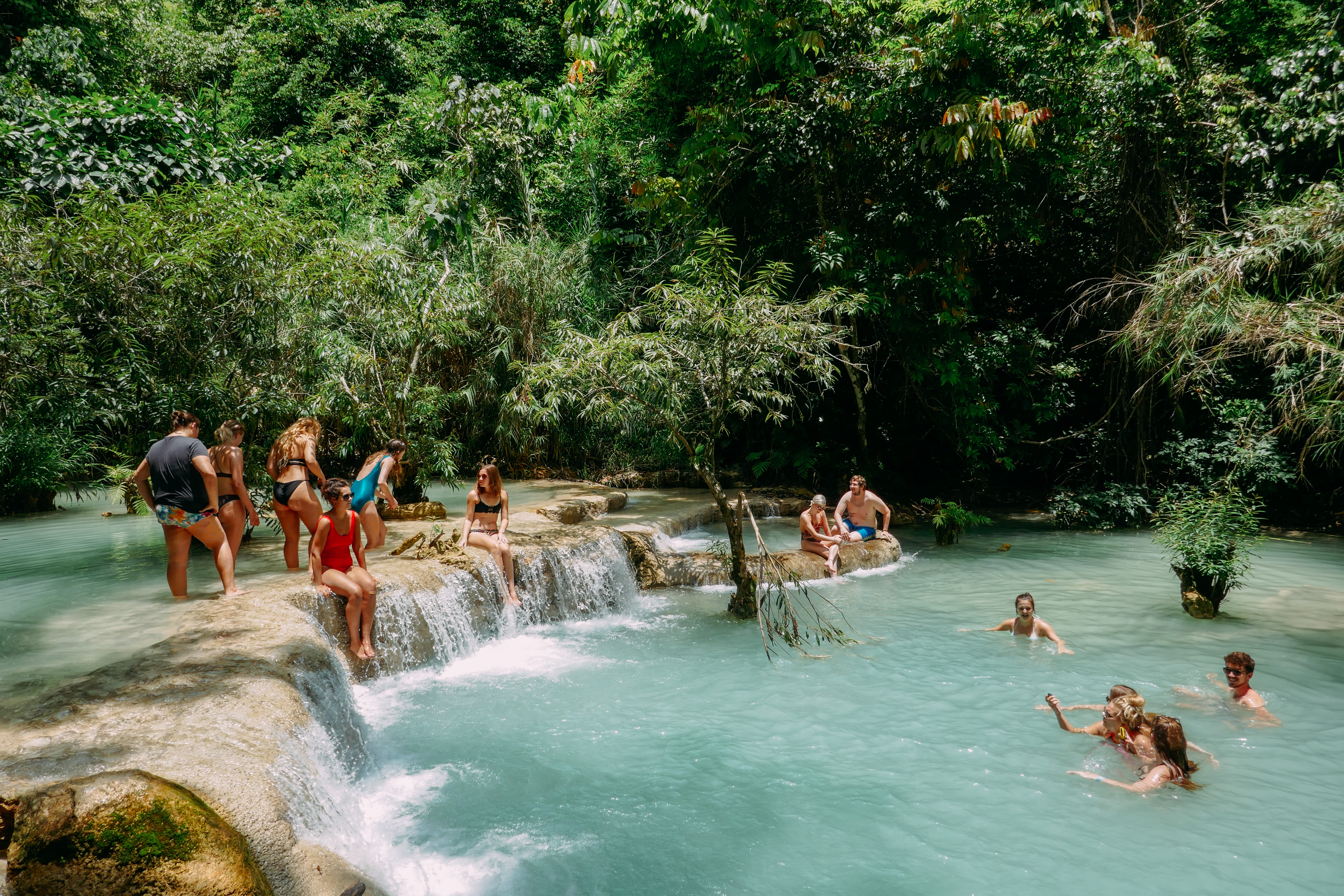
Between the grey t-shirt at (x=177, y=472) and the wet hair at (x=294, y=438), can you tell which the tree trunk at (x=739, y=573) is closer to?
the wet hair at (x=294, y=438)

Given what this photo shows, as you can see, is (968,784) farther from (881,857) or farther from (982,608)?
(982,608)

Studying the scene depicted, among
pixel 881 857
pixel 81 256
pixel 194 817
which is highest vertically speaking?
pixel 81 256

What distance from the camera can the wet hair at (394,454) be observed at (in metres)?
9.38

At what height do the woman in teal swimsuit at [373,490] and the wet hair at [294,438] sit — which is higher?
the wet hair at [294,438]

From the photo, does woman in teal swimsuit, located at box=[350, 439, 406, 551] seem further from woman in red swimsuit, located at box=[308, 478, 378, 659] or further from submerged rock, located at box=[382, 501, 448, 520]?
woman in red swimsuit, located at box=[308, 478, 378, 659]

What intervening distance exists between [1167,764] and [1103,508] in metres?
10.6

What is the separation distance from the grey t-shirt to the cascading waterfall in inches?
52.9

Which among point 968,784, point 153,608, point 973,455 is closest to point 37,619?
point 153,608

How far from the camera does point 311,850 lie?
3.97 meters

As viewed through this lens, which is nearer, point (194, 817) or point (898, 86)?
point (194, 817)

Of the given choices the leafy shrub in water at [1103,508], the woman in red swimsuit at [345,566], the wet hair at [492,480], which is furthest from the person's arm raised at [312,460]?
the leafy shrub in water at [1103,508]

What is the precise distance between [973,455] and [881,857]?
11778mm

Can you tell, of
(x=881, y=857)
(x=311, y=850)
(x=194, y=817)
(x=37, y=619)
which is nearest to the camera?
(x=194, y=817)

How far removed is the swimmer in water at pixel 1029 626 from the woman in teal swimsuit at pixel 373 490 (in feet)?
22.4
